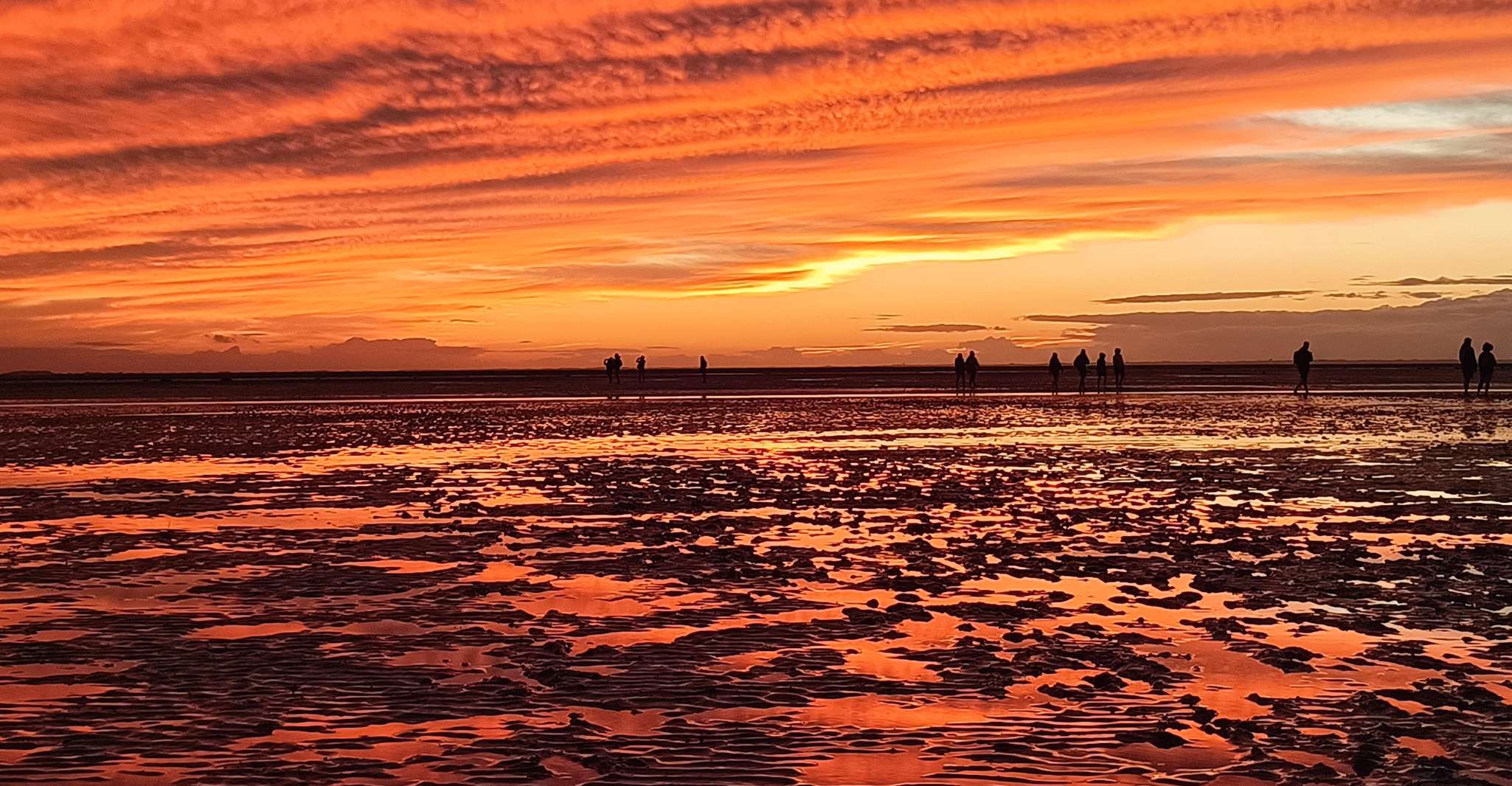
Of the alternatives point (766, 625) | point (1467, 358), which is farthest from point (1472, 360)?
point (766, 625)

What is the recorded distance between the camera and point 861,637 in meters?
10.1

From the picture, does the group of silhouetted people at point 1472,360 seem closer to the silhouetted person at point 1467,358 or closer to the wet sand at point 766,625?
the silhouetted person at point 1467,358

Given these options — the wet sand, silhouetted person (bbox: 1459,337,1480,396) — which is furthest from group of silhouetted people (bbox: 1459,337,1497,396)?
the wet sand

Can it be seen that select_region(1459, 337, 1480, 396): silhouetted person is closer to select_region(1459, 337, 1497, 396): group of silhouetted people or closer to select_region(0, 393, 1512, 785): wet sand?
select_region(1459, 337, 1497, 396): group of silhouetted people

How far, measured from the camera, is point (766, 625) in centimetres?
1066

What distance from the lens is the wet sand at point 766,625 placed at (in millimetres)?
7141

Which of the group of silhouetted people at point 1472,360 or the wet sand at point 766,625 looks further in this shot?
the group of silhouetted people at point 1472,360

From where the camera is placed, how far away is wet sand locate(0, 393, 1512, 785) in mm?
7141

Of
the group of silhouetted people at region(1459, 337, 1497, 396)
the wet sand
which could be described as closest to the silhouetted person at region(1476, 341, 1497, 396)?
the group of silhouetted people at region(1459, 337, 1497, 396)

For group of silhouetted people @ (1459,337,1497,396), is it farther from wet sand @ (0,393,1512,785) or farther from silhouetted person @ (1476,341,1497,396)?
wet sand @ (0,393,1512,785)

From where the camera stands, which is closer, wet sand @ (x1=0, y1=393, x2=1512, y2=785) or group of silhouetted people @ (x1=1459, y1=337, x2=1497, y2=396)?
wet sand @ (x1=0, y1=393, x2=1512, y2=785)

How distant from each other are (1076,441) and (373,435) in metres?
18.8

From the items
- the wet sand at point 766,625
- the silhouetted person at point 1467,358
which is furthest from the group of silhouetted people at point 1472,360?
the wet sand at point 766,625

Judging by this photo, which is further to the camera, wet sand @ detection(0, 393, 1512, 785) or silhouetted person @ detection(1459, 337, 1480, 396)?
silhouetted person @ detection(1459, 337, 1480, 396)
